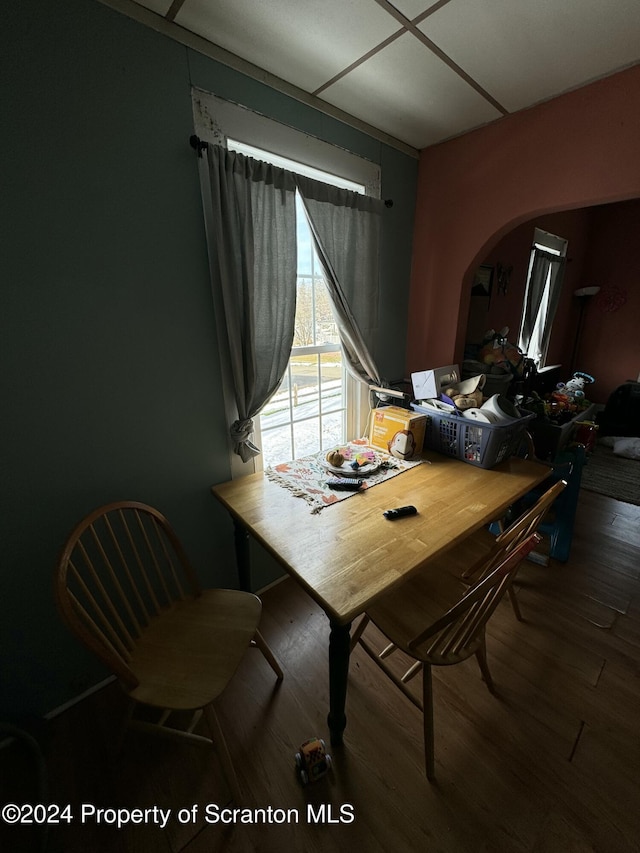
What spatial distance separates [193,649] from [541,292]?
4271 millimetres

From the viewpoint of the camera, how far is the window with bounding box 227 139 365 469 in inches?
64.4

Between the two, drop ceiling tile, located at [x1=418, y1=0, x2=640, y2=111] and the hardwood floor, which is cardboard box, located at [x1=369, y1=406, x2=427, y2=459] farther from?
drop ceiling tile, located at [x1=418, y1=0, x2=640, y2=111]

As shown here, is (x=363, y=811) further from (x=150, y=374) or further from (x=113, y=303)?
(x=113, y=303)

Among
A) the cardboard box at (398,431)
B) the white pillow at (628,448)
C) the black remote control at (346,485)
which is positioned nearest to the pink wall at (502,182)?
the cardboard box at (398,431)

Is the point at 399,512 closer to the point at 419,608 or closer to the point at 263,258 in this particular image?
the point at 419,608

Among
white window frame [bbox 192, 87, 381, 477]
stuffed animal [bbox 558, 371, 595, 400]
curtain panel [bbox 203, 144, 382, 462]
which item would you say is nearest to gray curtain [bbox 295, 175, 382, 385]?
curtain panel [bbox 203, 144, 382, 462]

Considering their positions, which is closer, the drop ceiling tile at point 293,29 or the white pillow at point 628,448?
the drop ceiling tile at point 293,29

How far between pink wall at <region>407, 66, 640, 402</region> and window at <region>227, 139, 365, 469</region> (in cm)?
53

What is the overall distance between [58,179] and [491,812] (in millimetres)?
2280

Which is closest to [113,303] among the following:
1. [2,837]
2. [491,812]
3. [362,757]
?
[2,837]

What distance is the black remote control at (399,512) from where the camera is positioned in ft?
3.89

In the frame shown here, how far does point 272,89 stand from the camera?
1295mm

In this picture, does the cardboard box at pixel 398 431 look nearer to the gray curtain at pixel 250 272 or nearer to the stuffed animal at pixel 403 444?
the stuffed animal at pixel 403 444

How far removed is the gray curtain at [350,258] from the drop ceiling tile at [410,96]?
34 centimetres
